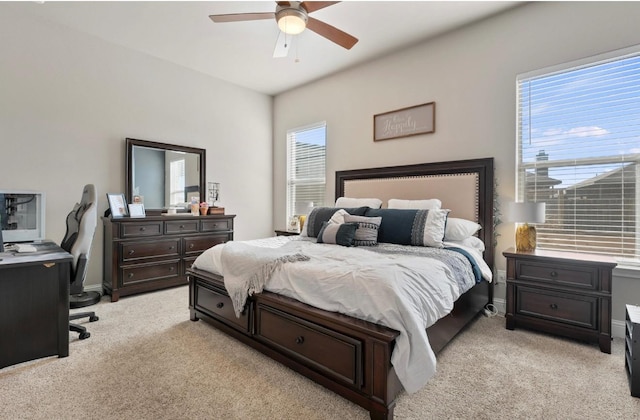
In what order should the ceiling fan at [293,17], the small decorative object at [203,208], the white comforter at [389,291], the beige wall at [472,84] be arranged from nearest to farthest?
1. the white comforter at [389,291]
2. the ceiling fan at [293,17]
3. the beige wall at [472,84]
4. the small decorative object at [203,208]

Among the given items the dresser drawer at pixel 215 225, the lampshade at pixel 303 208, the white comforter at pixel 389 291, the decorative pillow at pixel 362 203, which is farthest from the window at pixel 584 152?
the dresser drawer at pixel 215 225

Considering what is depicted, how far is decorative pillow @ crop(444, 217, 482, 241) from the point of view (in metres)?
2.97

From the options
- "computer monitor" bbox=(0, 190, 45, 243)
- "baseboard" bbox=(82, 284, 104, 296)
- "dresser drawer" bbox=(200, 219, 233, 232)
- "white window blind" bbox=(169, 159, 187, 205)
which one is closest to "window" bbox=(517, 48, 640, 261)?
"dresser drawer" bbox=(200, 219, 233, 232)

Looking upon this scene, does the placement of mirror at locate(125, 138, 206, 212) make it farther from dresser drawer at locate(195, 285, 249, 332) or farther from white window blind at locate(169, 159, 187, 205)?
dresser drawer at locate(195, 285, 249, 332)

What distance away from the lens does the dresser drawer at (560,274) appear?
2305mm

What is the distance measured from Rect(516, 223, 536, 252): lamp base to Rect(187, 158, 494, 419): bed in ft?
1.21

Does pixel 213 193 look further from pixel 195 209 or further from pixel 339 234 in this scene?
pixel 339 234

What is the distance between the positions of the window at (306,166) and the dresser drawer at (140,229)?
6.03 feet

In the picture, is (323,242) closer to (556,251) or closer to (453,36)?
(556,251)

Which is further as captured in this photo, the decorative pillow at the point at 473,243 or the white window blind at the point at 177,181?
the white window blind at the point at 177,181

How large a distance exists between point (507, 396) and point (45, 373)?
2.80m

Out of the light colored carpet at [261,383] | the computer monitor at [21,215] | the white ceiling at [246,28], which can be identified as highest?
the white ceiling at [246,28]

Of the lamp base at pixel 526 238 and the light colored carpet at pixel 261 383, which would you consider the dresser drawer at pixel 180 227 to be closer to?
the light colored carpet at pixel 261 383

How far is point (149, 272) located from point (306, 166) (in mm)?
2710
